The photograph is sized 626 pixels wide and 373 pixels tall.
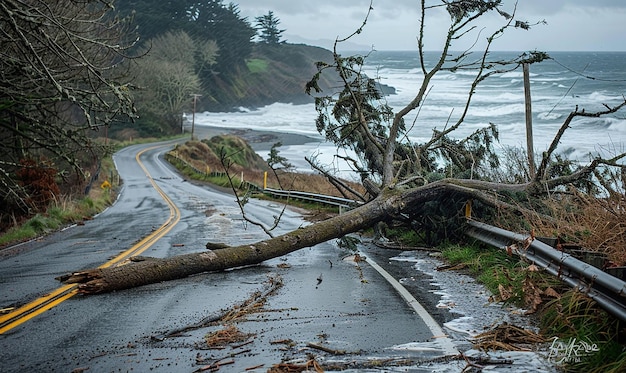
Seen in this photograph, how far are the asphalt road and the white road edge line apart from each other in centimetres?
2

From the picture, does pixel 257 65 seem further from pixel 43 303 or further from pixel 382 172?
pixel 43 303

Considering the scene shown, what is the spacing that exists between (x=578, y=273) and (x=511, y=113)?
62.7 metres

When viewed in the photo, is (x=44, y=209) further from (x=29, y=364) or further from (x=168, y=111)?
(x=168, y=111)

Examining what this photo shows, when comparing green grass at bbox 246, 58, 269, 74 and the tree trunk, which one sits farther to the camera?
green grass at bbox 246, 58, 269, 74

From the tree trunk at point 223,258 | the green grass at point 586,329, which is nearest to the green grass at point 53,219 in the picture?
the tree trunk at point 223,258

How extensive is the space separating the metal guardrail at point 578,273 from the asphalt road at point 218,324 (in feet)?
3.92

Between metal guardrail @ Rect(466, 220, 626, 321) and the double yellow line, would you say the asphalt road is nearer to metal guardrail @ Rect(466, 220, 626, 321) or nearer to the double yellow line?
the double yellow line

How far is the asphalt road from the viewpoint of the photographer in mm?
5602

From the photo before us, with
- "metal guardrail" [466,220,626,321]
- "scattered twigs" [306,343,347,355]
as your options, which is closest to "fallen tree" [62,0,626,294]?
"metal guardrail" [466,220,626,321]

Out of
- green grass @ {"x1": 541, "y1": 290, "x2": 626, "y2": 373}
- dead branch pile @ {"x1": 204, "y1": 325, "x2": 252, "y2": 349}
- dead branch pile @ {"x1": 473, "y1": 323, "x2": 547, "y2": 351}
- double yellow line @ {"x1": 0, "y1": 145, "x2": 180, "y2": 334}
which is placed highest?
green grass @ {"x1": 541, "y1": 290, "x2": 626, "y2": 373}

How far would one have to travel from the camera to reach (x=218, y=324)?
273 inches

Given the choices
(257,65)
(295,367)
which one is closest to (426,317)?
(295,367)

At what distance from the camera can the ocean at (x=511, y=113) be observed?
149 feet

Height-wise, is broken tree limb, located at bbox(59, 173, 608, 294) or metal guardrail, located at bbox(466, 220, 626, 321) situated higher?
metal guardrail, located at bbox(466, 220, 626, 321)
